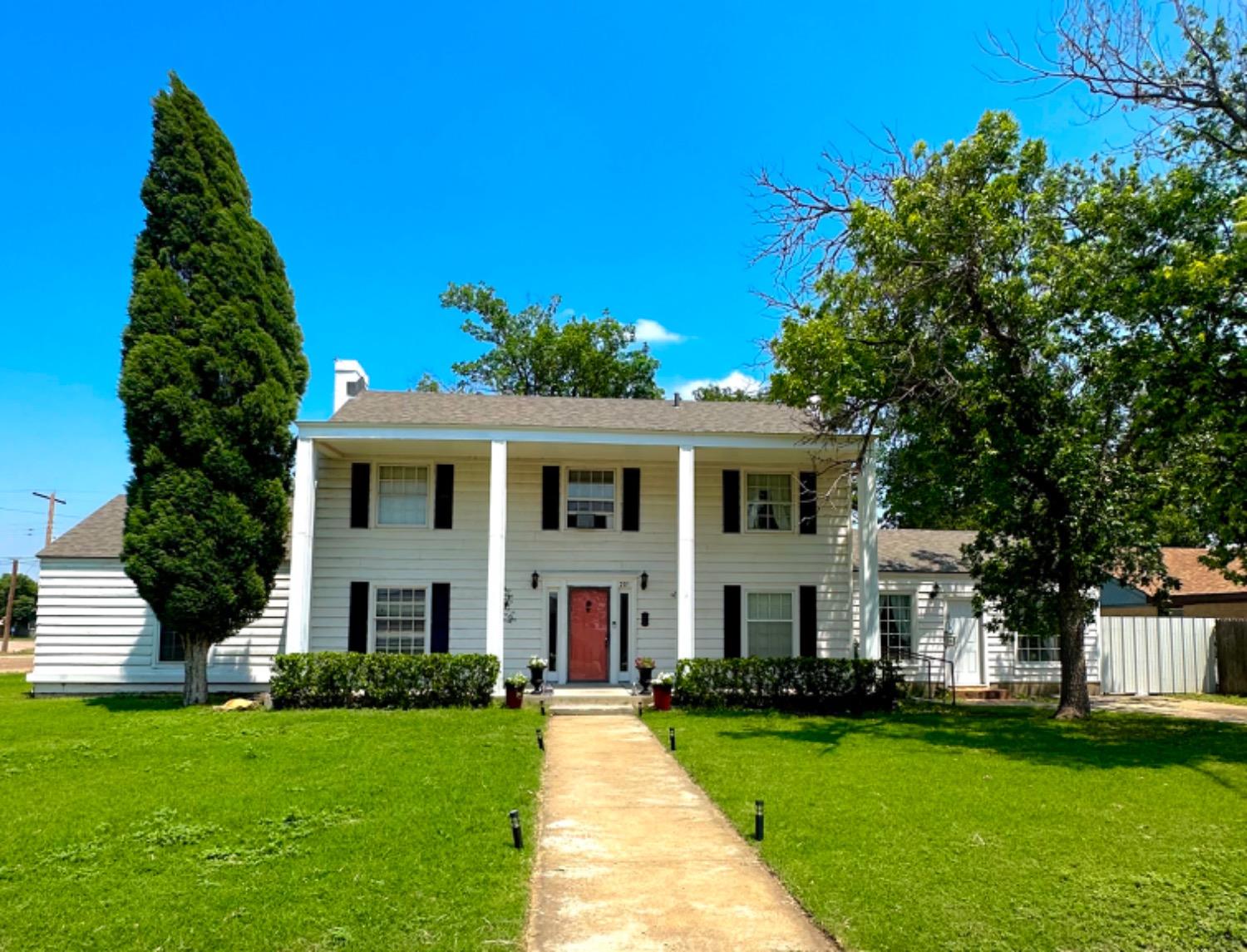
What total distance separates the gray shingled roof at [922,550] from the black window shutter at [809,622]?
7.41 ft

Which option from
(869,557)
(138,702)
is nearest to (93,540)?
(138,702)

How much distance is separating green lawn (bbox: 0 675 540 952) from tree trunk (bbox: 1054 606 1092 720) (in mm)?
9154

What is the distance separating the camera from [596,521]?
17266 mm

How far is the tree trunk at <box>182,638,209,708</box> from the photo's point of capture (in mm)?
14844

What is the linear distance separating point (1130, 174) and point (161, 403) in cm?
1554

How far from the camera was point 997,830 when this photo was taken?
268 inches

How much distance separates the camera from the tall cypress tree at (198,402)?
1434cm

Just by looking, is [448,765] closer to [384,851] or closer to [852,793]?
[384,851]

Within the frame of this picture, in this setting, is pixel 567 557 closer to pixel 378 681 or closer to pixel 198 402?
pixel 378 681

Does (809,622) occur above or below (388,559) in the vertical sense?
below

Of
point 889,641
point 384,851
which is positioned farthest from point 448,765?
point 889,641

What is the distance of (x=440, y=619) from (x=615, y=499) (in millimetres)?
4095

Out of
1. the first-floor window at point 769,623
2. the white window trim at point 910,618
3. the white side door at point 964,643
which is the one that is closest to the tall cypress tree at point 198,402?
the first-floor window at point 769,623

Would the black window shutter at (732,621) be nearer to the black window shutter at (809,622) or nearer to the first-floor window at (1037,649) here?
the black window shutter at (809,622)
